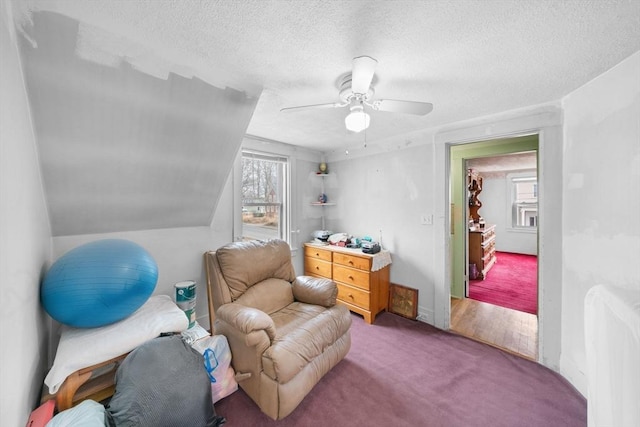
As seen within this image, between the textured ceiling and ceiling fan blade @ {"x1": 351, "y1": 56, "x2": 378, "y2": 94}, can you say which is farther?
ceiling fan blade @ {"x1": 351, "y1": 56, "x2": 378, "y2": 94}

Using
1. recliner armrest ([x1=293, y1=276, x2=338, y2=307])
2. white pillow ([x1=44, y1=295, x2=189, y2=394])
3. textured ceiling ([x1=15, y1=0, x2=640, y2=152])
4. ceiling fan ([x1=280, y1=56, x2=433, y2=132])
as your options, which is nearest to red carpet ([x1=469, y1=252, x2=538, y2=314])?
recliner armrest ([x1=293, y1=276, x2=338, y2=307])

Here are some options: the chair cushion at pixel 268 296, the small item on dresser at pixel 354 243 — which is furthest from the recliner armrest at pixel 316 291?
the small item on dresser at pixel 354 243

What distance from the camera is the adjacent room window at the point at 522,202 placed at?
611 centimetres

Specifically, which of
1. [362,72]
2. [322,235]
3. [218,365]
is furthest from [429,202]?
[218,365]

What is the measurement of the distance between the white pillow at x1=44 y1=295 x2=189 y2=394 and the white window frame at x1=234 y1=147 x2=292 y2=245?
50.8 inches

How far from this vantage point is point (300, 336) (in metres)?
1.68

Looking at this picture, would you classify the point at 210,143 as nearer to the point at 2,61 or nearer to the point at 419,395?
the point at 2,61

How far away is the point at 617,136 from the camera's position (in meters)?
1.46

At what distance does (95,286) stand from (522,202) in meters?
8.20

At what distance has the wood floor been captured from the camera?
2.36 m

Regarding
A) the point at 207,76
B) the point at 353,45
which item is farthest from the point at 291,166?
the point at 353,45

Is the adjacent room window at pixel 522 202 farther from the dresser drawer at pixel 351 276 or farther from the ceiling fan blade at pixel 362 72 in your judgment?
the ceiling fan blade at pixel 362 72

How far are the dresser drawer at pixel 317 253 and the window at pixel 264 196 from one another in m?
0.36

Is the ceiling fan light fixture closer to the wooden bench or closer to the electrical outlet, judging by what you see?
the electrical outlet
